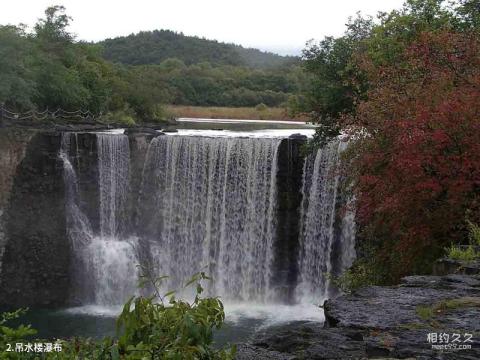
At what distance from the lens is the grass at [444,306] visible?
6053mm

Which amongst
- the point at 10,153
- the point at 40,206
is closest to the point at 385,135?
the point at 40,206

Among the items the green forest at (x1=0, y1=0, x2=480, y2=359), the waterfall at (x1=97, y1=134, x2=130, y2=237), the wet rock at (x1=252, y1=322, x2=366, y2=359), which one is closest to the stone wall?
the green forest at (x1=0, y1=0, x2=480, y2=359)

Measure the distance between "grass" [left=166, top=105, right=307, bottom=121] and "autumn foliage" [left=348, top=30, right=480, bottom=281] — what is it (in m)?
32.9

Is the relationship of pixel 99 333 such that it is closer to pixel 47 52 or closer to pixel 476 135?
pixel 476 135

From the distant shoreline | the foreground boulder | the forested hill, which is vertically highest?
the forested hill

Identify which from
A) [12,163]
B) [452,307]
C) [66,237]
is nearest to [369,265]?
[452,307]

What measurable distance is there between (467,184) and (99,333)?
11030mm

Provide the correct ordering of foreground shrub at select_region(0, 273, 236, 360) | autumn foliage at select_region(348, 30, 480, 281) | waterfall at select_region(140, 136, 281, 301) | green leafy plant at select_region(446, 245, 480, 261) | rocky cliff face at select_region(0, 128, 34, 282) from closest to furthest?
foreground shrub at select_region(0, 273, 236, 360) → green leafy plant at select_region(446, 245, 480, 261) → autumn foliage at select_region(348, 30, 480, 281) → waterfall at select_region(140, 136, 281, 301) → rocky cliff face at select_region(0, 128, 34, 282)

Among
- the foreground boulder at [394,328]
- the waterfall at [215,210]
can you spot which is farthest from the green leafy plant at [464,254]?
the waterfall at [215,210]

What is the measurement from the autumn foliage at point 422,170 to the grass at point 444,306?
10.6 ft

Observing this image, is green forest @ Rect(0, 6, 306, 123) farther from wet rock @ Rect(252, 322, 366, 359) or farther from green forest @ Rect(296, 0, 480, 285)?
wet rock @ Rect(252, 322, 366, 359)

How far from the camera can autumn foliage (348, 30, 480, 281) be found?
9.80 meters

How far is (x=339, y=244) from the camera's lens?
19.2 metres

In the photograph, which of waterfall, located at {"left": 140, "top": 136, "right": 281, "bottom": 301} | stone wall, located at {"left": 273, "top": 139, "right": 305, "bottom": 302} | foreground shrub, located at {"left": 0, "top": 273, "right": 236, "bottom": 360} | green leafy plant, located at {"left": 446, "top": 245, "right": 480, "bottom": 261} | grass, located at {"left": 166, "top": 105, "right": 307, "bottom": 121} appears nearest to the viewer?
foreground shrub, located at {"left": 0, "top": 273, "right": 236, "bottom": 360}
